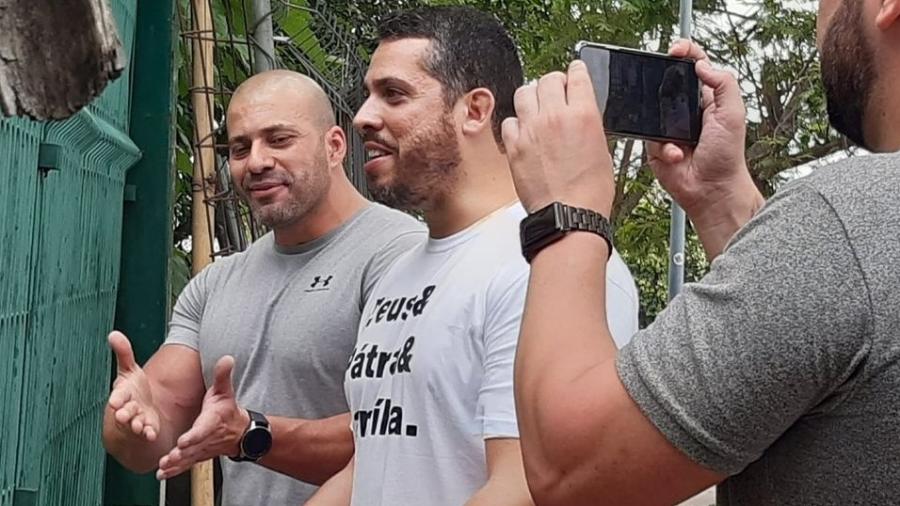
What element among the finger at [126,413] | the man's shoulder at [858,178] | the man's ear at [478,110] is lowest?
the finger at [126,413]

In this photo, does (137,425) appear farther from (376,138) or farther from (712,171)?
(712,171)

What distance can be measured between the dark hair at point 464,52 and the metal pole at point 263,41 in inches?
72.5

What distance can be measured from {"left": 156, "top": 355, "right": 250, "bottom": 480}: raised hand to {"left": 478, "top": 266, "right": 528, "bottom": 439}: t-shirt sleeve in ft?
2.27

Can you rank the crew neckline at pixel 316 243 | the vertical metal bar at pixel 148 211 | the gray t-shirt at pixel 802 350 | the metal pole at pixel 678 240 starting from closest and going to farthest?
the gray t-shirt at pixel 802 350, the crew neckline at pixel 316 243, the vertical metal bar at pixel 148 211, the metal pole at pixel 678 240

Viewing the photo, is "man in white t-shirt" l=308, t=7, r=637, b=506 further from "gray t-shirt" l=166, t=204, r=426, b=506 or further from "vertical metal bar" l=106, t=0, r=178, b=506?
"vertical metal bar" l=106, t=0, r=178, b=506

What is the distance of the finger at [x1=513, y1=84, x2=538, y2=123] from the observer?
1506 mm

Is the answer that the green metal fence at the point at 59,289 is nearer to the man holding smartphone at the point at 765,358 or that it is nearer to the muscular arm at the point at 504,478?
the muscular arm at the point at 504,478

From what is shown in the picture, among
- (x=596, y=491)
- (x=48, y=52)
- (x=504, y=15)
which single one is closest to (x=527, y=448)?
(x=596, y=491)

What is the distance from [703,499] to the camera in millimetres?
9359

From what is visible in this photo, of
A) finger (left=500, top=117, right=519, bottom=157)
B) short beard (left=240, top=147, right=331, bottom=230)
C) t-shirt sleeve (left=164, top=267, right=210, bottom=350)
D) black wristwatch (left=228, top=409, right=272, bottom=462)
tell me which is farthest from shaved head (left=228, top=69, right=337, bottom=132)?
finger (left=500, top=117, right=519, bottom=157)

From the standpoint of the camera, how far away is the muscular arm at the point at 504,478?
1.90 metres

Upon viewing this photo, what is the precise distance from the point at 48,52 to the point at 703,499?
29.3ft

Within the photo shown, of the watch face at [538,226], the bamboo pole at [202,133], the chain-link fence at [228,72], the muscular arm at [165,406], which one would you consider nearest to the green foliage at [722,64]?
the chain-link fence at [228,72]

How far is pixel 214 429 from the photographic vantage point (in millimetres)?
2586
